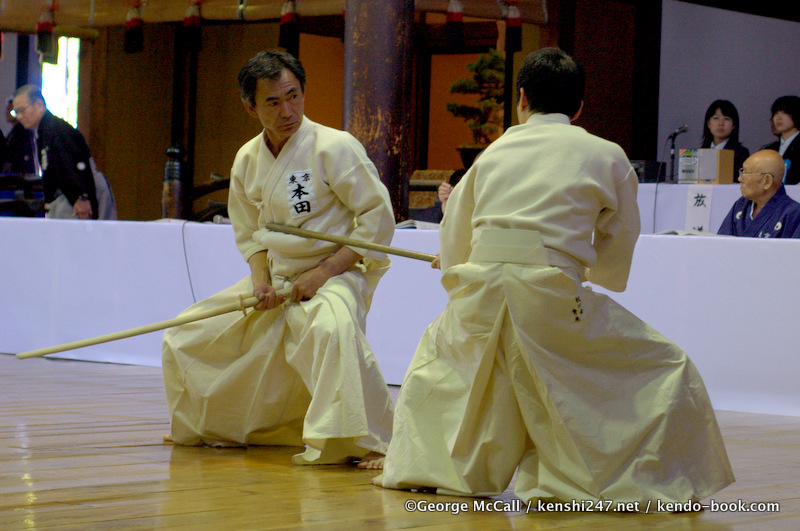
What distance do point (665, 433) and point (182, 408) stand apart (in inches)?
54.4

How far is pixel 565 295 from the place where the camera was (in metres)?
2.14

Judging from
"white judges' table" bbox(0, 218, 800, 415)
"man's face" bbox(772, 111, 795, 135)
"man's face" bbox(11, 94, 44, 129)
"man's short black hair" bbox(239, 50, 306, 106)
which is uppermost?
"man's face" bbox(772, 111, 795, 135)

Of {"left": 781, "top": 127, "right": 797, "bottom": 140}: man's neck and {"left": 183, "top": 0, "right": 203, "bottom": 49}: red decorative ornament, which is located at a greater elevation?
{"left": 183, "top": 0, "right": 203, "bottom": 49}: red decorative ornament

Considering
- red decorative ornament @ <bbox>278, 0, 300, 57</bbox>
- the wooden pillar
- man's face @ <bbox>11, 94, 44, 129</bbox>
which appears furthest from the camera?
the wooden pillar

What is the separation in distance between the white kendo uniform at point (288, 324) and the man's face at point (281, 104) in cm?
4

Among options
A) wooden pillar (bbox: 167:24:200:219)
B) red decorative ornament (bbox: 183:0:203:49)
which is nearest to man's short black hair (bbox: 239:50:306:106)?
red decorative ornament (bbox: 183:0:203:49)

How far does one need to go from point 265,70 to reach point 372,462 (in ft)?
3.38

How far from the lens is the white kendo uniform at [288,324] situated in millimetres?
2662

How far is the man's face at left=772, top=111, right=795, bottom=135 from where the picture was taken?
606 cm

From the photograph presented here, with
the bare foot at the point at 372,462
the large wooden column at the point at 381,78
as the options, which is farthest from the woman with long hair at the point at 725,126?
the bare foot at the point at 372,462

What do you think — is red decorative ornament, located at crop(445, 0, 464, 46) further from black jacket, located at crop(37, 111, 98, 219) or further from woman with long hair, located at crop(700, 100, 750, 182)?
black jacket, located at crop(37, 111, 98, 219)

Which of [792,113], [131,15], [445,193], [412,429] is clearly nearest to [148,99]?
[131,15]

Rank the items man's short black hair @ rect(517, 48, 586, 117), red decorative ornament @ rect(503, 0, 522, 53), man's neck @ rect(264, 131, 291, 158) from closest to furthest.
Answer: man's short black hair @ rect(517, 48, 586, 117) → man's neck @ rect(264, 131, 291, 158) → red decorative ornament @ rect(503, 0, 522, 53)

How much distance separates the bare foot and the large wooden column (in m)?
2.33
